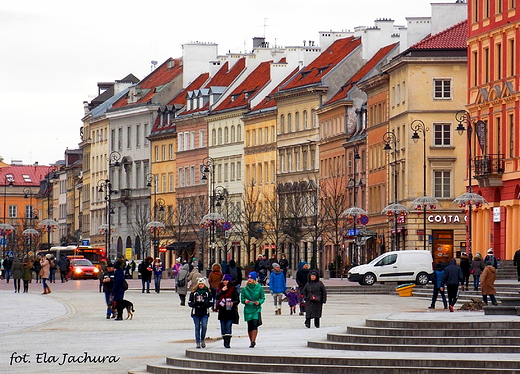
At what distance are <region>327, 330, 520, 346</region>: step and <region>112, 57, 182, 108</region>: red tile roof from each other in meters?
118

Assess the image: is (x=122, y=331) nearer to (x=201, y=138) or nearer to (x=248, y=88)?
(x=248, y=88)

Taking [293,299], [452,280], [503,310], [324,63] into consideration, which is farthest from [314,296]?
[324,63]

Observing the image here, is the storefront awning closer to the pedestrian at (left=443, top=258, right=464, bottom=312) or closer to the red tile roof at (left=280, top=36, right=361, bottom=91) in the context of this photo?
the red tile roof at (left=280, top=36, right=361, bottom=91)

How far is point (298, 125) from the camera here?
4759 inches

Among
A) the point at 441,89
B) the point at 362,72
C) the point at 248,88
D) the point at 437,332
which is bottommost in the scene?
the point at 437,332

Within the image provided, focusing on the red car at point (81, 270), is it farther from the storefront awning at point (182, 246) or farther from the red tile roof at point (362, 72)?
the storefront awning at point (182, 246)

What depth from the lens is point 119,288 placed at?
46281 mm

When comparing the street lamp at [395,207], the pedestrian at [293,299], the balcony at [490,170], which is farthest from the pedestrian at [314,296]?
the street lamp at [395,207]

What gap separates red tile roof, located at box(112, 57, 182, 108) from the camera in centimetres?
15125

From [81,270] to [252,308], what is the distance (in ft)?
219

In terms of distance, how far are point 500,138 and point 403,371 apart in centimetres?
5375

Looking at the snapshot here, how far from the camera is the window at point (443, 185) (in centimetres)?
9481

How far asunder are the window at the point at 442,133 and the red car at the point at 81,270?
833 inches

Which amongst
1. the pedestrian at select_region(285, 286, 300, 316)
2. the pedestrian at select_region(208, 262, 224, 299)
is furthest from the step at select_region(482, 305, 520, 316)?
the pedestrian at select_region(285, 286, 300, 316)
